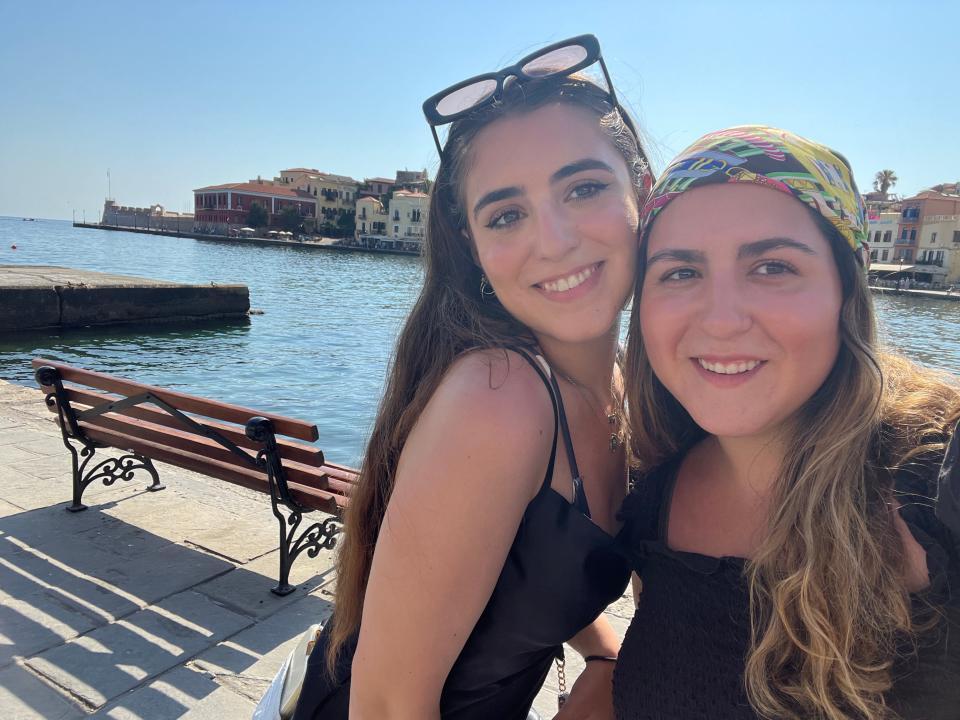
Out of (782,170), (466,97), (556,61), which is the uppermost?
(556,61)

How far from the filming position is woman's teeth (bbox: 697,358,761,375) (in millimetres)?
1233

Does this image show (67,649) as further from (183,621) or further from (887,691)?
(887,691)

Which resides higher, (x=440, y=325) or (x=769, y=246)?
(x=769, y=246)

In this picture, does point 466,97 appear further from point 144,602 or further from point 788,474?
point 144,602

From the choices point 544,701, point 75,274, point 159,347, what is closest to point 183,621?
point 544,701

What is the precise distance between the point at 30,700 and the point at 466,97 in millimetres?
2587

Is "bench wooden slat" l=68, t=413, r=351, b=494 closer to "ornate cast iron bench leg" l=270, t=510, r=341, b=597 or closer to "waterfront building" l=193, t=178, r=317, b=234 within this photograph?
"ornate cast iron bench leg" l=270, t=510, r=341, b=597

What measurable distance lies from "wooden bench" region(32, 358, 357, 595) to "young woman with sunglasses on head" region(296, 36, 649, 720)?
1.87m

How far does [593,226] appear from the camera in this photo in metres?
1.56

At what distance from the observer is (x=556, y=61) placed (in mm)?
1674

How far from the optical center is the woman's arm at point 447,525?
1.23 meters

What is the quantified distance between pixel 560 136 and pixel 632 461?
804 mm

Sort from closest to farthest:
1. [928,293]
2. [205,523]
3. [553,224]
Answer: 1. [553,224]
2. [205,523]
3. [928,293]

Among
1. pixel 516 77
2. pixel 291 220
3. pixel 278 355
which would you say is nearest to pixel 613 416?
pixel 516 77
